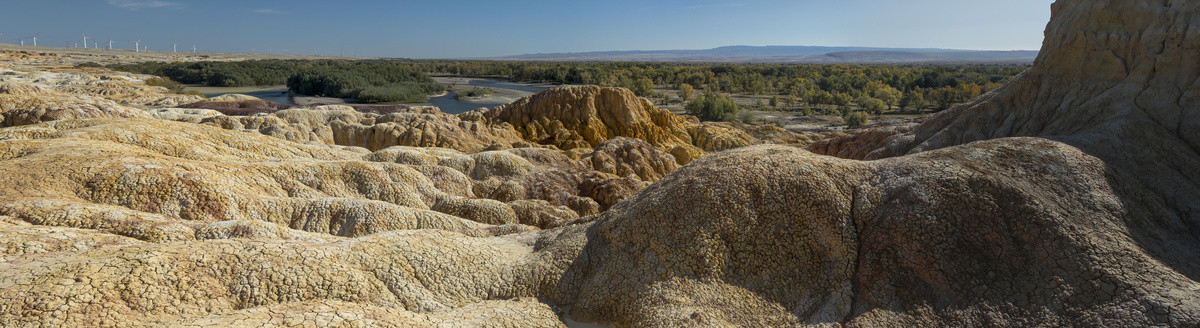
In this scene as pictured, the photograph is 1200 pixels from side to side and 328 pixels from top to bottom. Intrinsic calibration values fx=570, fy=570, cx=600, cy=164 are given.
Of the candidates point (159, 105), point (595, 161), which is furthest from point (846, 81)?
point (159, 105)

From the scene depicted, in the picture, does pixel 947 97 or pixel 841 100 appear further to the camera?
pixel 841 100

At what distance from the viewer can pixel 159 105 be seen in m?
47.8

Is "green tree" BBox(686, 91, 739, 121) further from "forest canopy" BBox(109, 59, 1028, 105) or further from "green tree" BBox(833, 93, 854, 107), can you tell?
"green tree" BBox(833, 93, 854, 107)

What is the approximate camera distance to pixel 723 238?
34.9ft

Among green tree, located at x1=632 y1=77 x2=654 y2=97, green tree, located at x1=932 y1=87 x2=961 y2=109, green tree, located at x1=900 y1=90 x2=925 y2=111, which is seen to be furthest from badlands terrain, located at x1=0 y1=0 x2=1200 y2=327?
green tree, located at x1=632 y1=77 x2=654 y2=97

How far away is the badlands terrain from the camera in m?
8.24

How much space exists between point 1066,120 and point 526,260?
573 inches

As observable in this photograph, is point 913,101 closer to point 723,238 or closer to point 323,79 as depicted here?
point 723,238

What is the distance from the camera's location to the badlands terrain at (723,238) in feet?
27.0

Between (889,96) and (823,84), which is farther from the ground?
(823,84)

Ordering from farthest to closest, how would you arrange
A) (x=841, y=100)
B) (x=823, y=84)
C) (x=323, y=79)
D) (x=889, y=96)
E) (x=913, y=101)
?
(x=823, y=84), (x=323, y=79), (x=841, y=100), (x=889, y=96), (x=913, y=101)

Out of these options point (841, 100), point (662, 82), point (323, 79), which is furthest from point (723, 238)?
point (662, 82)

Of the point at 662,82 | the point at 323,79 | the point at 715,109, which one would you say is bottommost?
the point at 715,109

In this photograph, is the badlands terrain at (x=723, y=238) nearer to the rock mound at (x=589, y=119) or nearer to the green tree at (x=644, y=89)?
the rock mound at (x=589, y=119)
